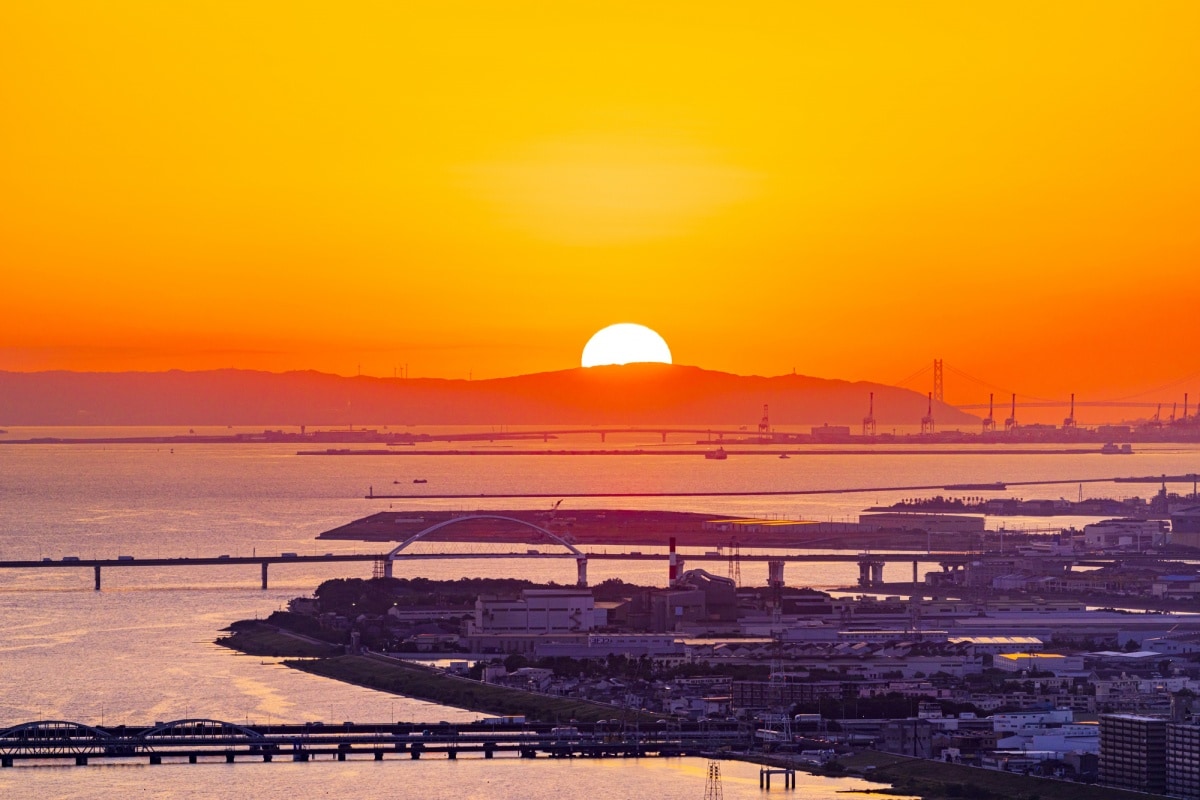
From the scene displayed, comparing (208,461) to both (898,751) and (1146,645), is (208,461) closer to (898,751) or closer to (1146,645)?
(1146,645)

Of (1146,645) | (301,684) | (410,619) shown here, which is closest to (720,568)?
(410,619)

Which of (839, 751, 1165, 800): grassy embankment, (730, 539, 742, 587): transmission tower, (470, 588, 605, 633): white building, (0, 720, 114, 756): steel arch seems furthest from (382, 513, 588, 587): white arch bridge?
(839, 751, 1165, 800): grassy embankment

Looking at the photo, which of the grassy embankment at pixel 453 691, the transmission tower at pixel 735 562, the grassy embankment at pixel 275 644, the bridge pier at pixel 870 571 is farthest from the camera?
the transmission tower at pixel 735 562

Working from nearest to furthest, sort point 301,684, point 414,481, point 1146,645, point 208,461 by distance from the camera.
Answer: point 301,684 → point 1146,645 → point 414,481 → point 208,461

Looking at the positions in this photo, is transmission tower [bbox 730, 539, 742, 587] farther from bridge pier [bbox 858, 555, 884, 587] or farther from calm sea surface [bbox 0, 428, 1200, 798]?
bridge pier [bbox 858, 555, 884, 587]

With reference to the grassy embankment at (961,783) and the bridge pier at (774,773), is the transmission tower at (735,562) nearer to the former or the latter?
the grassy embankment at (961,783)

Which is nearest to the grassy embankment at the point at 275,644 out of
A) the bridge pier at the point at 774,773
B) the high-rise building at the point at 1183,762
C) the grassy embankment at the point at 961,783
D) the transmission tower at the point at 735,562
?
the bridge pier at the point at 774,773
